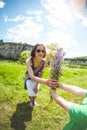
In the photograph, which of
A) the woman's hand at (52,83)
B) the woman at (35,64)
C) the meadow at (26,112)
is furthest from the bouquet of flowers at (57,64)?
the woman at (35,64)

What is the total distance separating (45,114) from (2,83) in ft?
13.9

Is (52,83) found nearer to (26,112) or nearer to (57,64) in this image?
(57,64)

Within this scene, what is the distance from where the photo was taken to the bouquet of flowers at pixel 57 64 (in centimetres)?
691

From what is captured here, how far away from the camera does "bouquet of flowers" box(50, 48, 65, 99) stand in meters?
6.91

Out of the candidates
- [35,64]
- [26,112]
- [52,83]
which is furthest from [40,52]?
[52,83]

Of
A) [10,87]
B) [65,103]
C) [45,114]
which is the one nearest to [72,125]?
[65,103]

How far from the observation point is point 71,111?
4.72 metres

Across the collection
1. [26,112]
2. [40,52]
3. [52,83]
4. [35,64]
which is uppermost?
[40,52]

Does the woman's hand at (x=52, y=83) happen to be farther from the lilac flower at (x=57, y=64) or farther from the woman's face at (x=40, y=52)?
the woman's face at (x=40, y=52)

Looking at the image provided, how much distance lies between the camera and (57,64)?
7023mm

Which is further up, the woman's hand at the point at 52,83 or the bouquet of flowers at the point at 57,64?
the bouquet of flowers at the point at 57,64

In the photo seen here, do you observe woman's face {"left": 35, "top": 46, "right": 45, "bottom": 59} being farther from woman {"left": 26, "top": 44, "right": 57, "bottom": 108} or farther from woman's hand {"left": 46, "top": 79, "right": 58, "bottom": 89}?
woman's hand {"left": 46, "top": 79, "right": 58, "bottom": 89}

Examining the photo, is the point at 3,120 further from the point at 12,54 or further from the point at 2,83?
the point at 12,54

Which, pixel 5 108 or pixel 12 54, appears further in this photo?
pixel 12 54
